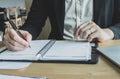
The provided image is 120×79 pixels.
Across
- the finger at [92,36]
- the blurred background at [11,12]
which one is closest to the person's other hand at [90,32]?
the finger at [92,36]

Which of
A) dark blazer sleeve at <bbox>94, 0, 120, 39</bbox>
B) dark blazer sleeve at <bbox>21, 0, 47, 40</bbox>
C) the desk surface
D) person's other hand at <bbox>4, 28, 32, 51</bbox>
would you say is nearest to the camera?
the desk surface

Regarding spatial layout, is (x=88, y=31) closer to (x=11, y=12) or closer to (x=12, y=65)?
(x=12, y=65)

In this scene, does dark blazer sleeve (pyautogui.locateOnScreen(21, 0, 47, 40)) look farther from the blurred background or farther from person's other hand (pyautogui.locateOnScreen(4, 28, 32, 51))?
person's other hand (pyautogui.locateOnScreen(4, 28, 32, 51))

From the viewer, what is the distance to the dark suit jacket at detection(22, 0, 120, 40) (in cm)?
124

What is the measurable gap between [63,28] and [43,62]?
0.60 meters

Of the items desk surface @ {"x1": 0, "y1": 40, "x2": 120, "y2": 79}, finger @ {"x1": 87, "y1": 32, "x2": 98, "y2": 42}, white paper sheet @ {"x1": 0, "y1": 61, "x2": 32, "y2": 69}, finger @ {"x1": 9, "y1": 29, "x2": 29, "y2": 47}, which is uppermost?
finger @ {"x1": 9, "y1": 29, "x2": 29, "y2": 47}

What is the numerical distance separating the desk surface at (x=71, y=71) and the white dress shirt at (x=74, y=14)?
1.96ft

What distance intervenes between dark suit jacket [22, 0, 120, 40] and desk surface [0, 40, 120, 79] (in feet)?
1.68

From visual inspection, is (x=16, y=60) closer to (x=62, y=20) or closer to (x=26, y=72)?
(x=26, y=72)

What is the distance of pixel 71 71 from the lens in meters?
0.62

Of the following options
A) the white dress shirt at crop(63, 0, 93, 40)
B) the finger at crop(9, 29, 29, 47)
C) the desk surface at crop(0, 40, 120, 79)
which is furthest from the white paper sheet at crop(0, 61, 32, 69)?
the white dress shirt at crop(63, 0, 93, 40)

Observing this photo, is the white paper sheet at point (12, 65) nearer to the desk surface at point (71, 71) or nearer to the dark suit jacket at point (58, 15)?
the desk surface at point (71, 71)

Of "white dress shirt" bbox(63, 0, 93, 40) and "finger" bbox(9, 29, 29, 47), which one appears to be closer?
"finger" bbox(9, 29, 29, 47)

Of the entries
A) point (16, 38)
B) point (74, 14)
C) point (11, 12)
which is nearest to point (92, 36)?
point (16, 38)
